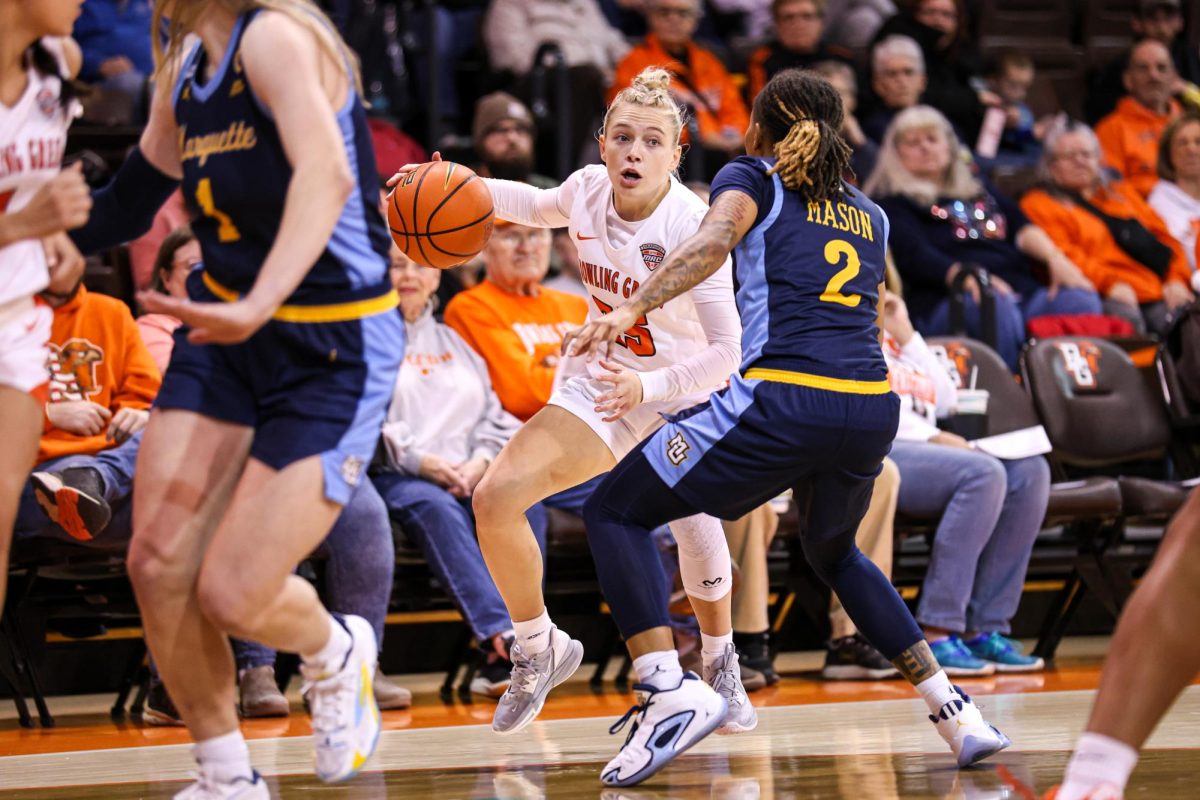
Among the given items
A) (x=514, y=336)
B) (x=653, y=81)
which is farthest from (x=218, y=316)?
(x=514, y=336)

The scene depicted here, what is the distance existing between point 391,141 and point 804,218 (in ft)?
14.3

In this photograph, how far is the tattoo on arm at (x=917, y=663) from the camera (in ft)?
13.1

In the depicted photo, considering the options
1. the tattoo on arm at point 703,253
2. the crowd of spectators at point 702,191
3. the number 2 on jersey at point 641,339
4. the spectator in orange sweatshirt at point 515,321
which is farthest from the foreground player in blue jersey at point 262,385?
the spectator in orange sweatshirt at point 515,321

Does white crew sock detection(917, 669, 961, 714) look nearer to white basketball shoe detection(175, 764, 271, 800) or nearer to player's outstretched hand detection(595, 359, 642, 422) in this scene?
player's outstretched hand detection(595, 359, 642, 422)

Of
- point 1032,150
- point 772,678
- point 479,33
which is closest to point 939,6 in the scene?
point 1032,150

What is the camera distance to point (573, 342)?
353 centimetres

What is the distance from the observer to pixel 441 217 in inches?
172

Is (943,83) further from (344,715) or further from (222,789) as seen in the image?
(222,789)

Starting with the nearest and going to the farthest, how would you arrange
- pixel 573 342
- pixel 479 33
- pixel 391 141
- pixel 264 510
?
pixel 264 510 → pixel 573 342 → pixel 391 141 → pixel 479 33

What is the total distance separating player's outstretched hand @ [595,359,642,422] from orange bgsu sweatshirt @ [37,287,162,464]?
2.19m

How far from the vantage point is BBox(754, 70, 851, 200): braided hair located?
395 centimetres

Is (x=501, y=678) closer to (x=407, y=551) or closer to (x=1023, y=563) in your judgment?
(x=407, y=551)

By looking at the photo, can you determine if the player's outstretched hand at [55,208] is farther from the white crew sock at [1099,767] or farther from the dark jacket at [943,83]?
the dark jacket at [943,83]

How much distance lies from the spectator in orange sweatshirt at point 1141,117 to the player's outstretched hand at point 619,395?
6.56 m
